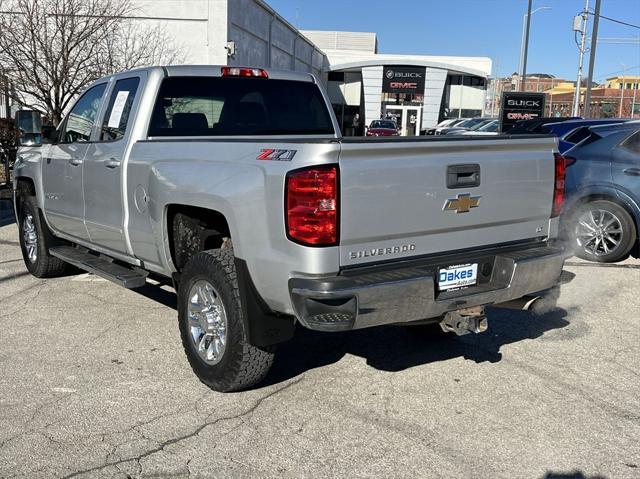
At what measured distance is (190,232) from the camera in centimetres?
435

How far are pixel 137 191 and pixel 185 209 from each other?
0.54 m

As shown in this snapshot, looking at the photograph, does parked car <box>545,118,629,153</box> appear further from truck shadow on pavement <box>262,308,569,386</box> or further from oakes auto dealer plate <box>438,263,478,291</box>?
oakes auto dealer plate <box>438,263,478,291</box>

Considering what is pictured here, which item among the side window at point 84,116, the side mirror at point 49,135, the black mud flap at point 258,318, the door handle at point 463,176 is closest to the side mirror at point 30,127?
the side mirror at point 49,135

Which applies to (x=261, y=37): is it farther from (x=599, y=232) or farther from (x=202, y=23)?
(x=599, y=232)

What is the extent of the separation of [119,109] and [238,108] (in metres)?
0.94

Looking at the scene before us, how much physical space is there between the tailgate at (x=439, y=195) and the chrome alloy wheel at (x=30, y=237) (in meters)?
4.67

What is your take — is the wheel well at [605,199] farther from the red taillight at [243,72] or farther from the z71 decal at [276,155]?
the z71 decal at [276,155]

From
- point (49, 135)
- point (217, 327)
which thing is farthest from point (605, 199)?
point (49, 135)

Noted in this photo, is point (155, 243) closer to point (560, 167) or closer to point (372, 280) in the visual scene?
point (372, 280)

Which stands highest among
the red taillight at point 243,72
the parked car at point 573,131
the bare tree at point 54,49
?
the bare tree at point 54,49

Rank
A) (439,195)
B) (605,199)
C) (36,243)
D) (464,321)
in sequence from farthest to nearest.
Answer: (605,199) → (36,243) → (464,321) → (439,195)

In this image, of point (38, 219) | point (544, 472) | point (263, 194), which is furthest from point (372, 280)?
point (38, 219)

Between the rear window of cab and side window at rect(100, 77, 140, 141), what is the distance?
301 millimetres

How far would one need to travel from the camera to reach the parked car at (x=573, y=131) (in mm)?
8203
